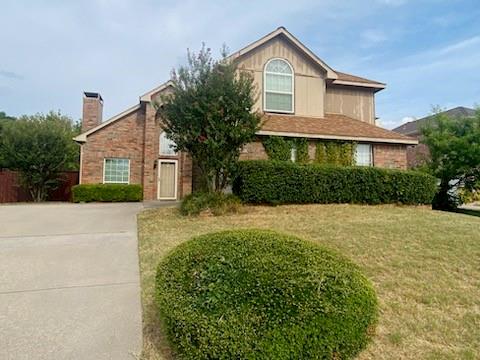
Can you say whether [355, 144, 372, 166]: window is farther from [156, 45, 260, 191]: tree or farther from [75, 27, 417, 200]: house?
[156, 45, 260, 191]: tree

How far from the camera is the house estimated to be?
47.0 ft

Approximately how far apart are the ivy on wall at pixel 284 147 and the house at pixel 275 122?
45 centimetres

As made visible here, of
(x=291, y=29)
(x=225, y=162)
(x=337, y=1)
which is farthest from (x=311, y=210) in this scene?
(x=291, y=29)

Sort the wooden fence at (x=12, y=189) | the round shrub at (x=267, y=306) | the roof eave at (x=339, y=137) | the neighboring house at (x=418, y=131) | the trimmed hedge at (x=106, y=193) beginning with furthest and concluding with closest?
the wooden fence at (x=12, y=189), the neighboring house at (x=418, y=131), the trimmed hedge at (x=106, y=193), the roof eave at (x=339, y=137), the round shrub at (x=267, y=306)

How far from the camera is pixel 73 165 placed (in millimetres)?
21188

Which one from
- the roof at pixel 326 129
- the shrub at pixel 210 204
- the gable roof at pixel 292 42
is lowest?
the shrub at pixel 210 204

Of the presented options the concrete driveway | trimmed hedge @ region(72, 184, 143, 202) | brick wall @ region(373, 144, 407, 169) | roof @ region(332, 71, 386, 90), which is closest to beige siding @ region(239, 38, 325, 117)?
roof @ region(332, 71, 386, 90)

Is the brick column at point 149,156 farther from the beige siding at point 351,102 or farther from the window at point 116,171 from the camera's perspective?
the beige siding at point 351,102

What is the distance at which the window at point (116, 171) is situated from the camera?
16203 millimetres

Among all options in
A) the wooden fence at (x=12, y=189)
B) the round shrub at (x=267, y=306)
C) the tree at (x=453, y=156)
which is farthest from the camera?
the wooden fence at (x=12, y=189)

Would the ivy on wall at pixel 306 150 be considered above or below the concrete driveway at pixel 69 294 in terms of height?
above

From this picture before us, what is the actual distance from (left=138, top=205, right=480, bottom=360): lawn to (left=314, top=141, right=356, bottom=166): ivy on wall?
11.3ft

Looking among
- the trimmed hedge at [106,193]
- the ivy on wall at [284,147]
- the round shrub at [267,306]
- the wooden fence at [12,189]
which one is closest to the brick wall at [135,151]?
the trimmed hedge at [106,193]

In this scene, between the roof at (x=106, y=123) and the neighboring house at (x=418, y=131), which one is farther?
the neighboring house at (x=418, y=131)
